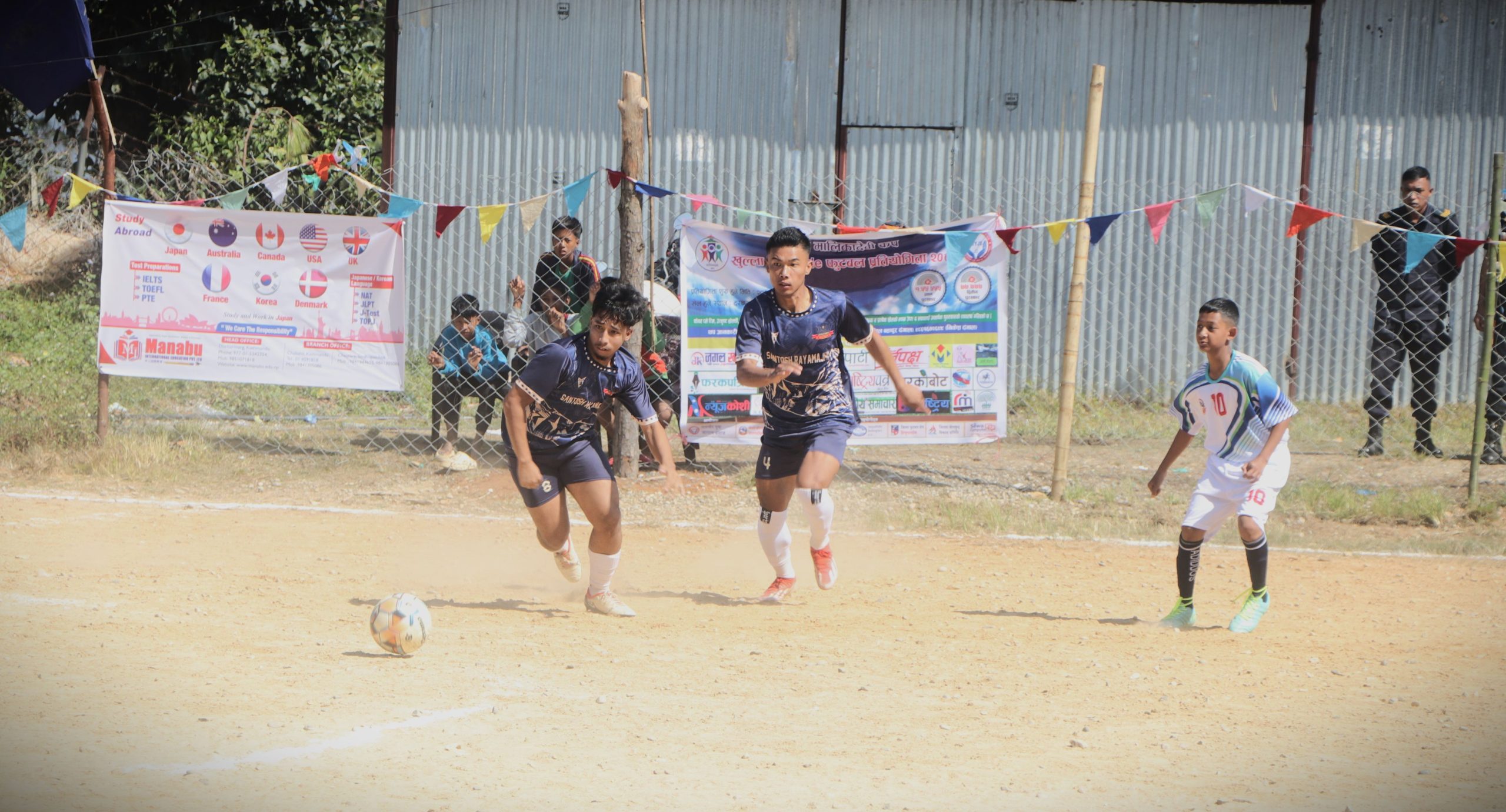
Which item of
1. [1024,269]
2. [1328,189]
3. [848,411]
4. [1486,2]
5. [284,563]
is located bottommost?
[284,563]

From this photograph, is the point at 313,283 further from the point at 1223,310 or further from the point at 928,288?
the point at 1223,310

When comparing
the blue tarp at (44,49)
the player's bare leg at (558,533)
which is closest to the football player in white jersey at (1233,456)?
the player's bare leg at (558,533)

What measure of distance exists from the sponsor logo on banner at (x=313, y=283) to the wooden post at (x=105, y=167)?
5.13 feet

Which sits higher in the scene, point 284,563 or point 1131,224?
point 1131,224

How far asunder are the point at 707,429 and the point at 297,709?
547 cm

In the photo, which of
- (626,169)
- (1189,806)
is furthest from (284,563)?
(1189,806)

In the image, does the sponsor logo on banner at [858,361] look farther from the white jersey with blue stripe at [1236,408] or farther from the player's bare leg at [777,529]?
the white jersey with blue stripe at [1236,408]

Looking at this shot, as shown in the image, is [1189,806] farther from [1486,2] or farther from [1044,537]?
[1486,2]

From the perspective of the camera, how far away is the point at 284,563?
743 cm

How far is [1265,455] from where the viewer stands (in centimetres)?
625

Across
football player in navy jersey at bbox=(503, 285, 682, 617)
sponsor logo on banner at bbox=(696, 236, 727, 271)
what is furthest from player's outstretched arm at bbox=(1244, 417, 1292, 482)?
sponsor logo on banner at bbox=(696, 236, 727, 271)

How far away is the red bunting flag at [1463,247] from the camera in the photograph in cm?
888

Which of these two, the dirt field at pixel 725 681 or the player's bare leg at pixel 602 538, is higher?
the player's bare leg at pixel 602 538

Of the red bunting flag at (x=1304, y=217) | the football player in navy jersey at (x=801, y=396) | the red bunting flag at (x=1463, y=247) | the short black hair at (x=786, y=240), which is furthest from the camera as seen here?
the red bunting flag at (x=1304, y=217)
